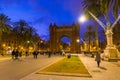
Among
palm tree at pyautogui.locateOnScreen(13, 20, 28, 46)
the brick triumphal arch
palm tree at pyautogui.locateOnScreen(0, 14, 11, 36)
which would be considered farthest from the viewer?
the brick triumphal arch

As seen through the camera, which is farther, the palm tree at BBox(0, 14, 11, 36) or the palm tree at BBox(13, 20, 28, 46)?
the palm tree at BBox(13, 20, 28, 46)

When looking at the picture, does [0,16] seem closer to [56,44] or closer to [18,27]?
[18,27]

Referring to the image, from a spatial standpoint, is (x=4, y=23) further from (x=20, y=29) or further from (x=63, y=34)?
(x=63, y=34)

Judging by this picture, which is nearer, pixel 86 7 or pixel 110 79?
pixel 110 79

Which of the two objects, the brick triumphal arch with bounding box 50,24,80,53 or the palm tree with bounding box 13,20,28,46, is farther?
the brick triumphal arch with bounding box 50,24,80,53

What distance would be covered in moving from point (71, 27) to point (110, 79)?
3837 inches

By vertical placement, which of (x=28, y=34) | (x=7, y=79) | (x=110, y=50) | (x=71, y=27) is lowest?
(x=7, y=79)

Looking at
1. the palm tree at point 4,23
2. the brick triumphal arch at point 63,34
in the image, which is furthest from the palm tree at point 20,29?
the brick triumphal arch at point 63,34

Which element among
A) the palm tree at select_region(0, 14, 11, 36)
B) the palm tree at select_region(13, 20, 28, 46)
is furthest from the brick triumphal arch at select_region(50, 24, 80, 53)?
the palm tree at select_region(0, 14, 11, 36)

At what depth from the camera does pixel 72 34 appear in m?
107

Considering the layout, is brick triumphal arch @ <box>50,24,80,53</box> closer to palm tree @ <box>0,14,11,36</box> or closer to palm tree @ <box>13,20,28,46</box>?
palm tree @ <box>13,20,28,46</box>

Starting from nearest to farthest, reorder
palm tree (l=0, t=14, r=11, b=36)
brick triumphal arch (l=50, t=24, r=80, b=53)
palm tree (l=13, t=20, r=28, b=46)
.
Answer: palm tree (l=0, t=14, r=11, b=36), palm tree (l=13, t=20, r=28, b=46), brick triumphal arch (l=50, t=24, r=80, b=53)

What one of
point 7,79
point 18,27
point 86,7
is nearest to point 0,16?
point 18,27

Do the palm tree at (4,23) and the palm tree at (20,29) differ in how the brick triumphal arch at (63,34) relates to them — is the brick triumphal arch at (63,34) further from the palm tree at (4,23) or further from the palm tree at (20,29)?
the palm tree at (4,23)
